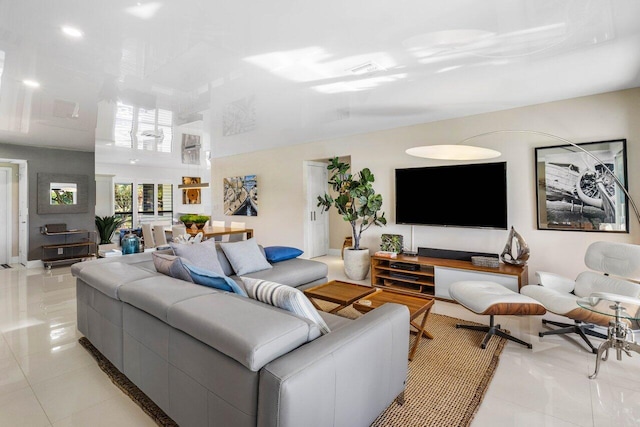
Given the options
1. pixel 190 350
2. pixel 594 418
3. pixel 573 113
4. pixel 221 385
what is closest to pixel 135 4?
pixel 190 350

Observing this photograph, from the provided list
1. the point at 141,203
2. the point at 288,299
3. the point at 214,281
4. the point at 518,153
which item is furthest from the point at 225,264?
the point at 518,153

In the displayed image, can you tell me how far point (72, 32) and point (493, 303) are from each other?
3.56m

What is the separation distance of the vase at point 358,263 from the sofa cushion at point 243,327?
10.9 feet

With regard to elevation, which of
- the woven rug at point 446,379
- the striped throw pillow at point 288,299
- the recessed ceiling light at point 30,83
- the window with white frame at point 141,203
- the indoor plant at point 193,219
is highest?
the recessed ceiling light at point 30,83

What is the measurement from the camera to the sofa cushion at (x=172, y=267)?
2176 mm

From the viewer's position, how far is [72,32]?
1952mm

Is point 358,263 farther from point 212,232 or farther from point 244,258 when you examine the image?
point 212,232

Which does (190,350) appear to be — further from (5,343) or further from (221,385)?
(5,343)

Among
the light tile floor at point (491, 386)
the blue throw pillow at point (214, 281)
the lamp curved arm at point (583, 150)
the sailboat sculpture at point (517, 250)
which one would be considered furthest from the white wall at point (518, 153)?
the blue throw pillow at point (214, 281)

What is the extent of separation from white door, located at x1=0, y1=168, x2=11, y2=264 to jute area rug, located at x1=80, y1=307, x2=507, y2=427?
510cm

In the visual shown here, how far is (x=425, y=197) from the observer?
4379 mm

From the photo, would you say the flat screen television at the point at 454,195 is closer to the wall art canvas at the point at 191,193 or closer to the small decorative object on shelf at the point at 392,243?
the small decorative object on shelf at the point at 392,243

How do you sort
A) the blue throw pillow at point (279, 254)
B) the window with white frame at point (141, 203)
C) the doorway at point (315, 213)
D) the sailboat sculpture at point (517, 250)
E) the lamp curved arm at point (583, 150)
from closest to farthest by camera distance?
the lamp curved arm at point (583, 150) < the sailboat sculpture at point (517, 250) < the blue throw pillow at point (279, 254) < the window with white frame at point (141, 203) < the doorway at point (315, 213)

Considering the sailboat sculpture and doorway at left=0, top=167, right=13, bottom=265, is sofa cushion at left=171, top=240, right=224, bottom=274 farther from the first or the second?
doorway at left=0, top=167, right=13, bottom=265
